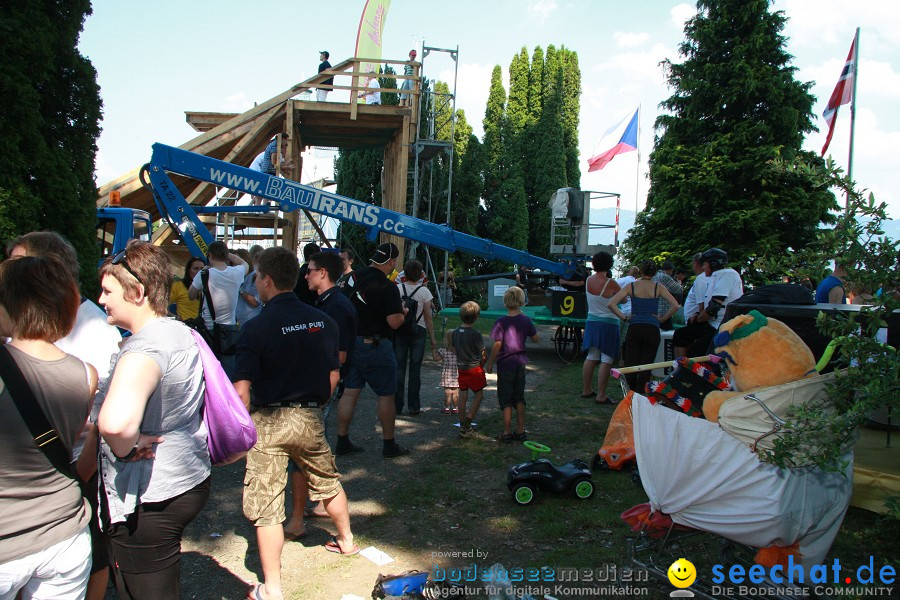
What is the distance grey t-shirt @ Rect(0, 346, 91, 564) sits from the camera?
1.92 m

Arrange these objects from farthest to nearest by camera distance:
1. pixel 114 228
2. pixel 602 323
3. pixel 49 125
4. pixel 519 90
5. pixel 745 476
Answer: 1. pixel 519 90
2. pixel 114 228
3. pixel 602 323
4. pixel 49 125
5. pixel 745 476

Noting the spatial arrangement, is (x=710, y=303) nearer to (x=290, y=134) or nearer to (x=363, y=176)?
(x=290, y=134)

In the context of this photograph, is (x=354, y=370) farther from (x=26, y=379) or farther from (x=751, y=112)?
(x=751, y=112)

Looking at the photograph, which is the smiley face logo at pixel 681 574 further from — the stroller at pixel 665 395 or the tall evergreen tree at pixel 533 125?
the tall evergreen tree at pixel 533 125

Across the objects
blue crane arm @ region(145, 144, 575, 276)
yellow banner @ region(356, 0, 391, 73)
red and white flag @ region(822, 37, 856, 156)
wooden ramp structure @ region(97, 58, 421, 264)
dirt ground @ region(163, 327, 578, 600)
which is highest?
yellow banner @ region(356, 0, 391, 73)

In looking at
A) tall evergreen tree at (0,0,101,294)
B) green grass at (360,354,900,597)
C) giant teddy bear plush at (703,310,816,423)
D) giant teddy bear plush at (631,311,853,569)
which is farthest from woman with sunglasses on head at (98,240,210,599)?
tall evergreen tree at (0,0,101,294)

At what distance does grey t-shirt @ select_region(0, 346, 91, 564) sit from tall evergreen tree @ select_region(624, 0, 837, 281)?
1610 centimetres

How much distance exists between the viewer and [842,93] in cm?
1495

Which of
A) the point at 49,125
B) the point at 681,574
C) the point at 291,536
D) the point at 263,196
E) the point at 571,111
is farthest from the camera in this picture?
the point at 571,111

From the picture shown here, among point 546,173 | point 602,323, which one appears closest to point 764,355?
point 602,323

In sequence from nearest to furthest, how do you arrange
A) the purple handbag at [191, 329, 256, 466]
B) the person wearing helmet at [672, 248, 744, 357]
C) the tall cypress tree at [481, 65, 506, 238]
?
the purple handbag at [191, 329, 256, 466]
the person wearing helmet at [672, 248, 744, 357]
the tall cypress tree at [481, 65, 506, 238]

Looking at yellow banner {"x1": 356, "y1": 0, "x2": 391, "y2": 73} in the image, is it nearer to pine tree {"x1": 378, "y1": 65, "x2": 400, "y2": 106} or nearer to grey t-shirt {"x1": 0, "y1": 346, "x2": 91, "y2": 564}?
pine tree {"x1": 378, "y1": 65, "x2": 400, "y2": 106}

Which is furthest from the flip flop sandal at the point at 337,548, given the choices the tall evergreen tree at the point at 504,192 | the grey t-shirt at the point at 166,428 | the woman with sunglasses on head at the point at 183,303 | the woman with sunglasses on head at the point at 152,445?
the tall evergreen tree at the point at 504,192

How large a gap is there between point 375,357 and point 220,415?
3064mm
